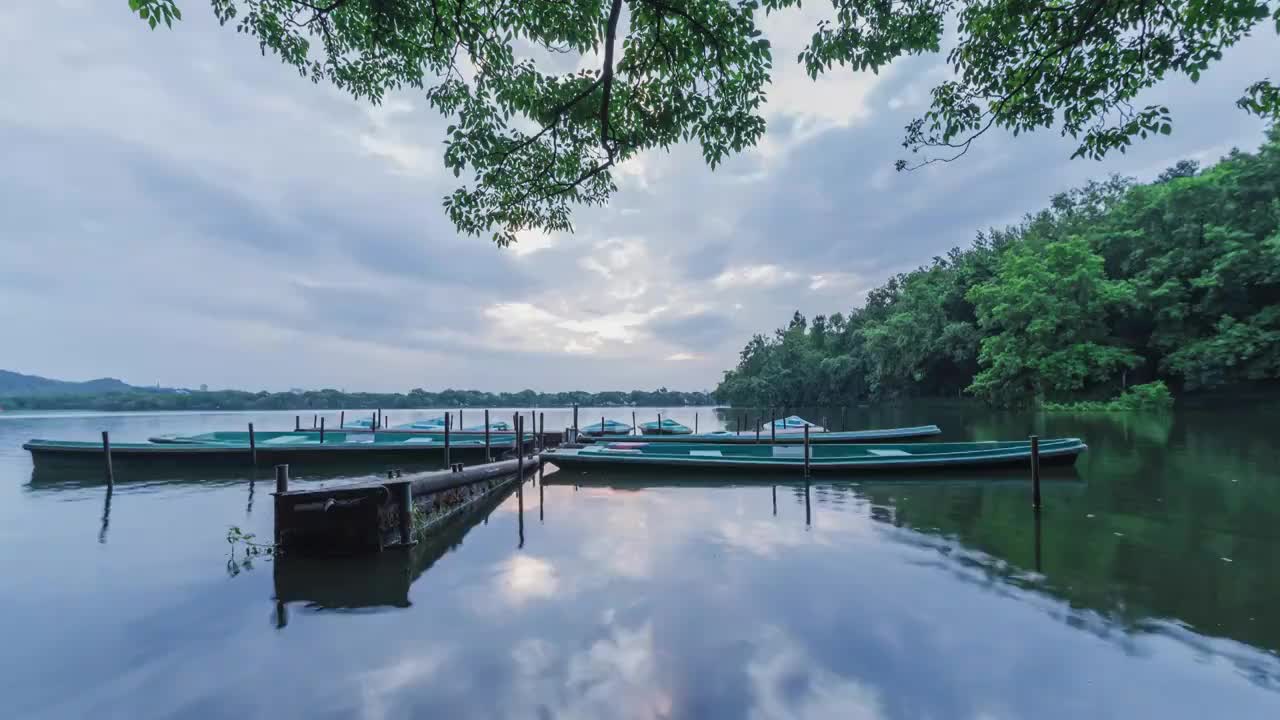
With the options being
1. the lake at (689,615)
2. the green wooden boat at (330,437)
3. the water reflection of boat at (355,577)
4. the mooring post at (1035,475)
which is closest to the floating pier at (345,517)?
the water reflection of boat at (355,577)

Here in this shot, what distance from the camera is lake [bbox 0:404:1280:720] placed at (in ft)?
14.1

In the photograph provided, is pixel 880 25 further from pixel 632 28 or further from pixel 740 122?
pixel 632 28

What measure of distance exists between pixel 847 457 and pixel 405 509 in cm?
1141

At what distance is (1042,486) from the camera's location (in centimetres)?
1193

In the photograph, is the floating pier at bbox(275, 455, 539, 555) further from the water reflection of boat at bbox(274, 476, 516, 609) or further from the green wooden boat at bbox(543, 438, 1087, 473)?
the green wooden boat at bbox(543, 438, 1087, 473)

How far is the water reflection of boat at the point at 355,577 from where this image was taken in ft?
21.3

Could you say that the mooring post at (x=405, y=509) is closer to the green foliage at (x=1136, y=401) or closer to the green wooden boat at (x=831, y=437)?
the green wooden boat at (x=831, y=437)

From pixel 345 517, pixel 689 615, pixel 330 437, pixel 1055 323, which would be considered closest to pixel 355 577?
pixel 345 517

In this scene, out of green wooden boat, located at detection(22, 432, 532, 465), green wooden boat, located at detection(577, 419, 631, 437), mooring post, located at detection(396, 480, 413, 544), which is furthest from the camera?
green wooden boat, located at detection(577, 419, 631, 437)

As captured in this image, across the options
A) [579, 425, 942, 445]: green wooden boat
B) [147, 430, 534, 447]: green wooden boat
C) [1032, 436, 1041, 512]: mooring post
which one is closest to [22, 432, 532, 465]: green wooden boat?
[147, 430, 534, 447]: green wooden boat

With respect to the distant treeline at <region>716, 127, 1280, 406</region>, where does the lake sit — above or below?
below

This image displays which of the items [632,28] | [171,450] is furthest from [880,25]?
[171,450]

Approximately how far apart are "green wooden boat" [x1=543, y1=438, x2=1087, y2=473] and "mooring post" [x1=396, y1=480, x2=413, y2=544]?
746 cm

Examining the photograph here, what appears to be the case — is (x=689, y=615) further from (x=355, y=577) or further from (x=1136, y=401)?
(x=1136, y=401)
